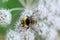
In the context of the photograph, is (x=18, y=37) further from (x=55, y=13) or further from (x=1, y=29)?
(x=55, y=13)

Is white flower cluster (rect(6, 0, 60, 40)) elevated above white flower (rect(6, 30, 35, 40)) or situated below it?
above

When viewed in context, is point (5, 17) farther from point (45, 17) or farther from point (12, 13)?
point (45, 17)

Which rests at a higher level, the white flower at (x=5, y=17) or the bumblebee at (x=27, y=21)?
the white flower at (x=5, y=17)

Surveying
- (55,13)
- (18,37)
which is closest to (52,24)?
(55,13)

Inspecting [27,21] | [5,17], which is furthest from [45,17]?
[5,17]

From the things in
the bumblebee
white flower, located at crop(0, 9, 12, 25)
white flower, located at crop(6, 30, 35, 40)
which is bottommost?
white flower, located at crop(6, 30, 35, 40)

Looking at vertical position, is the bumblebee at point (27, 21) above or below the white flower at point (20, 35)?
above

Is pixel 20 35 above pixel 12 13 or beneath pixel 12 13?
beneath

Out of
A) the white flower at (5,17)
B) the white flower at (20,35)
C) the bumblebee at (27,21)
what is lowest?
the white flower at (20,35)
